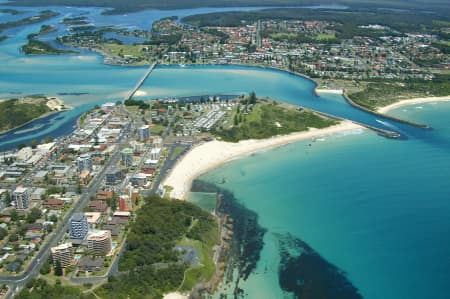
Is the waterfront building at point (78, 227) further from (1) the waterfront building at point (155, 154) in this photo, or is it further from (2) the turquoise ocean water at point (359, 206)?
(1) the waterfront building at point (155, 154)

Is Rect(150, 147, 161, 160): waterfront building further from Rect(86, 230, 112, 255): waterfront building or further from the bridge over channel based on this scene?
the bridge over channel

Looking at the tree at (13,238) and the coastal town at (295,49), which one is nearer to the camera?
the tree at (13,238)

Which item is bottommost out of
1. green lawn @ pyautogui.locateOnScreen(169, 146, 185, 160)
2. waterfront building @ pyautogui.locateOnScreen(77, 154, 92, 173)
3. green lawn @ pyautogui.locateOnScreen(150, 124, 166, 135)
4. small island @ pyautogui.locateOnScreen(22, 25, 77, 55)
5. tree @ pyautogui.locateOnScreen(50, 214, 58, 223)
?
tree @ pyautogui.locateOnScreen(50, 214, 58, 223)

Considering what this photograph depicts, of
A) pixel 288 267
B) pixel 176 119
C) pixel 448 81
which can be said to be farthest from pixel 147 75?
pixel 288 267

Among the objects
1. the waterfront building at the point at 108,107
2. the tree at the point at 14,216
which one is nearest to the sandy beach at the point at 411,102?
the waterfront building at the point at 108,107

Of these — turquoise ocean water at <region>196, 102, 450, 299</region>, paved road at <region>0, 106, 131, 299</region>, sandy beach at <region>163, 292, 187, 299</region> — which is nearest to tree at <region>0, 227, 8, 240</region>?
paved road at <region>0, 106, 131, 299</region>

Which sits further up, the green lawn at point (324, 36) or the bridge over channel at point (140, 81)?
the green lawn at point (324, 36)
